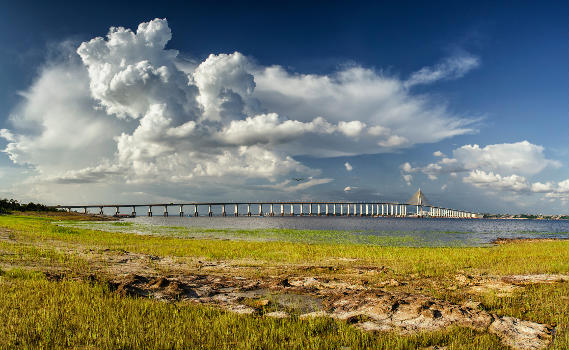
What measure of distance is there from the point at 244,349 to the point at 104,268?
512 inches

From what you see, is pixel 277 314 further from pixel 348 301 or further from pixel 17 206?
pixel 17 206

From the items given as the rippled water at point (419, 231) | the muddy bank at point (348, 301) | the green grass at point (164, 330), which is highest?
the green grass at point (164, 330)

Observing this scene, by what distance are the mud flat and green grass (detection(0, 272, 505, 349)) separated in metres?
0.03

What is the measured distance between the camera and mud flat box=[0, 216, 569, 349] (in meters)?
8.33

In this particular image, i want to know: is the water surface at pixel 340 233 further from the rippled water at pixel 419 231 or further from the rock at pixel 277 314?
the rock at pixel 277 314

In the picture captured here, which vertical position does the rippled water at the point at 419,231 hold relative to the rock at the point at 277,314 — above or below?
below

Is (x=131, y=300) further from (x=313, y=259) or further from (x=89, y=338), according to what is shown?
(x=313, y=259)

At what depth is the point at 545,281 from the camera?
16.0 m

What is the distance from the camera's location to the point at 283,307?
446 inches

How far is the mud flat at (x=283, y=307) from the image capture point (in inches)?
328

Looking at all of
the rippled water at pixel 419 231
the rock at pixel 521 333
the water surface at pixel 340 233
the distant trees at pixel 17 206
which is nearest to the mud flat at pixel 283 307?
the rock at pixel 521 333

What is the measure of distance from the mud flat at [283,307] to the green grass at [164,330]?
0.10ft

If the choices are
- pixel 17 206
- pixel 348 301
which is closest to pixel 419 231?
pixel 348 301

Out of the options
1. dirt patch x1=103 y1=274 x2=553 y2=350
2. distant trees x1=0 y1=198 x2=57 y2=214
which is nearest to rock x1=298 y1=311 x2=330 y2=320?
dirt patch x1=103 y1=274 x2=553 y2=350
